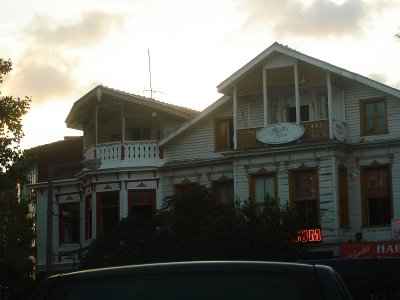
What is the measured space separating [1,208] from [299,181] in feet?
39.1

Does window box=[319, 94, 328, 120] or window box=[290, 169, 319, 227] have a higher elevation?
window box=[319, 94, 328, 120]

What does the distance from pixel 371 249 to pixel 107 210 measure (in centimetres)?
1218

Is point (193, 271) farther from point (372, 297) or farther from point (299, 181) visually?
point (299, 181)

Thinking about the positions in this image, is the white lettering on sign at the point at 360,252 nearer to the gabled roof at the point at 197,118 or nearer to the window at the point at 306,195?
the window at the point at 306,195

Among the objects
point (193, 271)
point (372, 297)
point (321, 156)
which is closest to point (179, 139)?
point (321, 156)

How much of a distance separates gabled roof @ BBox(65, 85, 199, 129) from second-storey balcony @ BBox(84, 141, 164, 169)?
1.65 m

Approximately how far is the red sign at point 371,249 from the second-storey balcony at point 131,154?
9.75 metres

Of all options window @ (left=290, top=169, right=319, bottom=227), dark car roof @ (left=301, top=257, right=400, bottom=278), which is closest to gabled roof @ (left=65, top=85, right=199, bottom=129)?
window @ (left=290, top=169, right=319, bottom=227)

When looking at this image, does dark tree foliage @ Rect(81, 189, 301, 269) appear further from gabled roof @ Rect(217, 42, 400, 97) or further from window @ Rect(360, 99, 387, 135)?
gabled roof @ Rect(217, 42, 400, 97)

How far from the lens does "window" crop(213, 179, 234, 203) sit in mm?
35491

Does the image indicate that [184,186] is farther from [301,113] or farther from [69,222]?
[69,222]

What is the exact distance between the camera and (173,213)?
32750 mm

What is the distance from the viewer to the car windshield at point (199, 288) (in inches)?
177

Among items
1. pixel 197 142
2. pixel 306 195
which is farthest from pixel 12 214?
pixel 306 195
